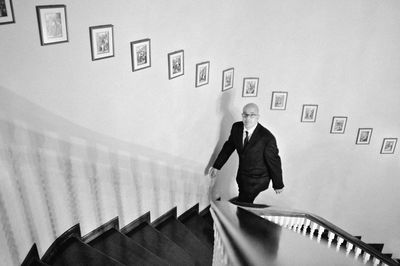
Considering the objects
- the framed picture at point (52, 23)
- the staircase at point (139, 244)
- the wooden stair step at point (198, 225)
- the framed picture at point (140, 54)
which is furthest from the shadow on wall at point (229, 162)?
the framed picture at point (52, 23)

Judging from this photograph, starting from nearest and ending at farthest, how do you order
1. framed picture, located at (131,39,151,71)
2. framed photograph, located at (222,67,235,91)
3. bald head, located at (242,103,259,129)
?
framed picture, located at (131,39,151,71) < bald head, located at (242,103,259,129) < framed photograph, located at (222,67,235,91)

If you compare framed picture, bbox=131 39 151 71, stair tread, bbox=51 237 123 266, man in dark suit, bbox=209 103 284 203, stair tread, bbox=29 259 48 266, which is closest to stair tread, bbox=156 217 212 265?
man in dark suit, bbox=209 103 284 203

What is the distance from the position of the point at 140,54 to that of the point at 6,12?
1.22 m

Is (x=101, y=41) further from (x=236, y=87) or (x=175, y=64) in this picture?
(x=236, y=87)

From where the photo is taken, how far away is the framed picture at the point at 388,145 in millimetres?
5148

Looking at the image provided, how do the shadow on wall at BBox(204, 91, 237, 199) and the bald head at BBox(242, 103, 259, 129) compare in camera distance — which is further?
the shadow on wall at BBox(204, 91, 237, 199)

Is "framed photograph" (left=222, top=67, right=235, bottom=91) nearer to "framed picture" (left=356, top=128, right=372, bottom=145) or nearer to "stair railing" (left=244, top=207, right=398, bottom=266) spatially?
"stair railing" (left=244, top=207, right=398, bottom=266)

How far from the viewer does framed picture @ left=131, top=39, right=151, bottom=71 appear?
10.4ft

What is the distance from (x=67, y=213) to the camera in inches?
121

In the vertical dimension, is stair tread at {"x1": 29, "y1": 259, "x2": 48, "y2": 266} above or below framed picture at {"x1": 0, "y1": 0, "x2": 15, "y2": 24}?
below

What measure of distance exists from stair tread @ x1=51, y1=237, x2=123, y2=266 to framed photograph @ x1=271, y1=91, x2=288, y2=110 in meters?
2.84

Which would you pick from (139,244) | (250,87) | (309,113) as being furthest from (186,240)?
(309,113)

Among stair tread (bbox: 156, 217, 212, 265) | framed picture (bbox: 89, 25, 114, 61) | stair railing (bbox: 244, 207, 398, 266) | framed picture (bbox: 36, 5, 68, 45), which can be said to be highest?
framed picture (bbox: 36, 5, 68, 45)

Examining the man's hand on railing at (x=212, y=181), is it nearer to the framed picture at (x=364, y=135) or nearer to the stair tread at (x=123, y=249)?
the stair tread at (x=123, y=249)
